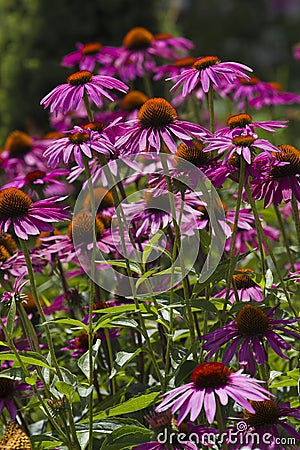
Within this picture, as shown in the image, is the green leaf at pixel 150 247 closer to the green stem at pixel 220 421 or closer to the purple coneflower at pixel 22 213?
the purple coneflower at pixel 22 213

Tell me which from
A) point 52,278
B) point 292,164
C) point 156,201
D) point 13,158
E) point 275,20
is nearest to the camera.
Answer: point 292,164

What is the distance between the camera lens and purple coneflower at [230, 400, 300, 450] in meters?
1.03

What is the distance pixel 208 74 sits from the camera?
1.19 m

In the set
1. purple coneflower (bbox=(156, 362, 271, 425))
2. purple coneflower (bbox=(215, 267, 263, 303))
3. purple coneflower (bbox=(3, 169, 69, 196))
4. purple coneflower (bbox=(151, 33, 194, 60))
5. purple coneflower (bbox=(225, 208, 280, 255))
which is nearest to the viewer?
purple coneflower (bbox=(156, 362, 271, 425))

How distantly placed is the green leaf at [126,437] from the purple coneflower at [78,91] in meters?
0.46

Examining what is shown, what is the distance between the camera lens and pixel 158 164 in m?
1.53

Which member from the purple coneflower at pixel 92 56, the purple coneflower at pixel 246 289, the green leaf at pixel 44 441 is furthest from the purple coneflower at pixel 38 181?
Result: the purple coneflower at pixel 92 56

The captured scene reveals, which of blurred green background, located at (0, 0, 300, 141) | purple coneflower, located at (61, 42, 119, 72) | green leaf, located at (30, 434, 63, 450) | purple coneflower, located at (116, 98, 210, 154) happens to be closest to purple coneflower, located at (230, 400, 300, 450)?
green leaf, located at (30, 434, 63, 450)

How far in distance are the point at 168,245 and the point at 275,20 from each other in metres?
7.10

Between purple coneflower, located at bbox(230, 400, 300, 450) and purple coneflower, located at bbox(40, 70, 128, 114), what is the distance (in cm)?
49

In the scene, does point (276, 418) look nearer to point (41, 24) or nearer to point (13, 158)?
point (13, 158)

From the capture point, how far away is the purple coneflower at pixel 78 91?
1.18 metres

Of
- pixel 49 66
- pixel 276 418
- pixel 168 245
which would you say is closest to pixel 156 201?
pixel 168 245

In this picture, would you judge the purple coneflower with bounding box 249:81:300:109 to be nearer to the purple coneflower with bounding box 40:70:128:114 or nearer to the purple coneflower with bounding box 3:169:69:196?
the purple coneflower with bounding box 3:169:69:196
